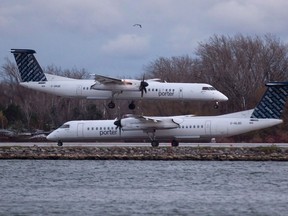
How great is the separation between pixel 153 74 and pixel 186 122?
52.9 meters

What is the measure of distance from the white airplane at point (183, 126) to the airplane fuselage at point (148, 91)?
2830 mm

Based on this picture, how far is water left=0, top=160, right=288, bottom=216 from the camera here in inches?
1689

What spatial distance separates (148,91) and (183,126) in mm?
6032

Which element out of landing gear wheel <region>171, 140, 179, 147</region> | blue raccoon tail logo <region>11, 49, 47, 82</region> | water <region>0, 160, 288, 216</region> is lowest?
water <region>0, 160, 288, 216</region>

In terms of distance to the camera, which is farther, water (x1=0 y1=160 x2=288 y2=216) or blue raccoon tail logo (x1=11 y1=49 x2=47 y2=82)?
blue raccoon tail logo (x1=11 y1=49 x2=47 y2=82)

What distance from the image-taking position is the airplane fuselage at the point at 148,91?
87.1 m

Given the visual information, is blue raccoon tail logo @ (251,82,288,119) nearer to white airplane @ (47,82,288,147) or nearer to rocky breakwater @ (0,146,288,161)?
white airplane @ (47,82,288,147)

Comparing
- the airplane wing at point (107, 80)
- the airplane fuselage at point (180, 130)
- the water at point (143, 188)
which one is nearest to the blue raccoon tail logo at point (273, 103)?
the airplane fuselage at point (180, 130)

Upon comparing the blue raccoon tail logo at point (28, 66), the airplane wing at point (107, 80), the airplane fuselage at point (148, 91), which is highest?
the blue raccoon tail logo at point (28, 66)

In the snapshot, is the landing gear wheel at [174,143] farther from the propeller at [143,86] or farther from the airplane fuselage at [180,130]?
the propeller at [143,86]

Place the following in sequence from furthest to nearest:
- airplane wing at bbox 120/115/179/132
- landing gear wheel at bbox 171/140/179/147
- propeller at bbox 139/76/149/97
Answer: propeller at bbox 139/76/149/97
airplane wing at bbox 120/115/179/132
landing gear wheel at bbox 171/140/179/147

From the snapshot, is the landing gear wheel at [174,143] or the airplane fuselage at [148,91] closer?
the landing gear wheel at [174,143]

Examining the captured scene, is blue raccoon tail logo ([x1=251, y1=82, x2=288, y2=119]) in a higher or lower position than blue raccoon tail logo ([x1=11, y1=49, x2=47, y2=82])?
lower

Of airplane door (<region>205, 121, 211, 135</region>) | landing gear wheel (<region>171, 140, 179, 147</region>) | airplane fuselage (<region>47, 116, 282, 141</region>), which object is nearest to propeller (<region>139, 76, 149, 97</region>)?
airplane fuselage (<region>47, 116, 282, 141</region>)
